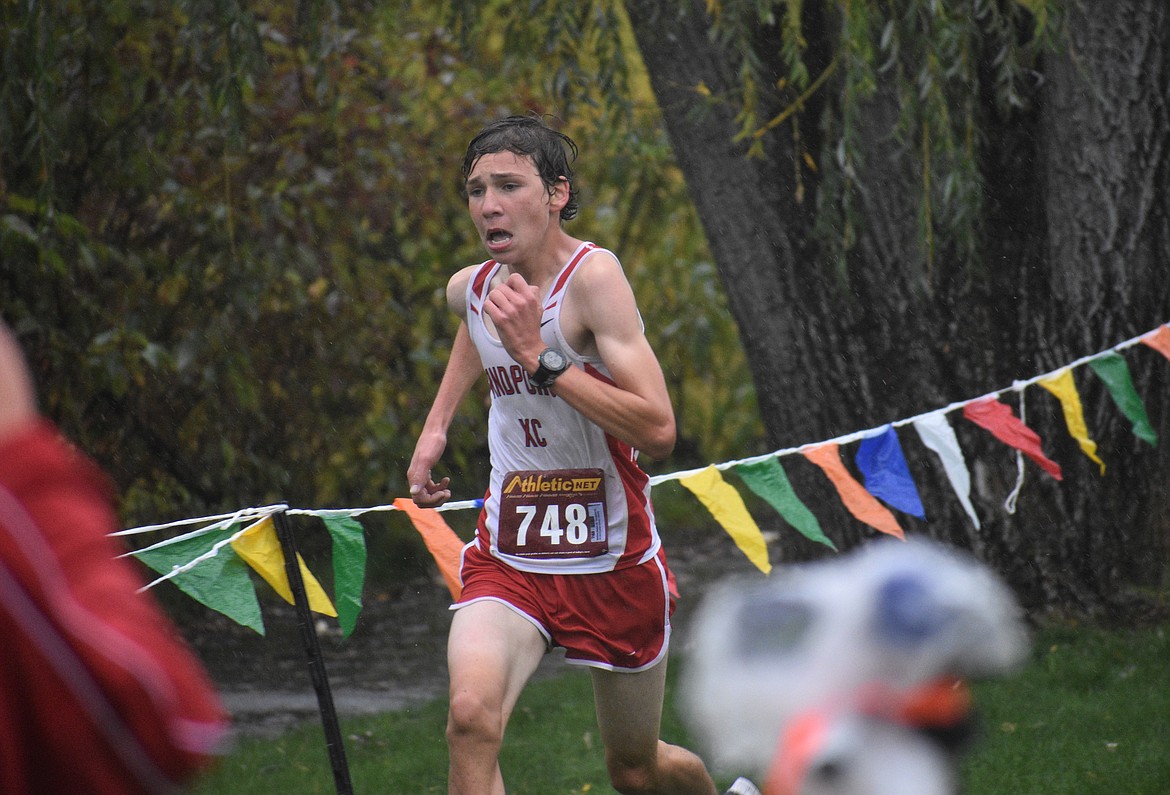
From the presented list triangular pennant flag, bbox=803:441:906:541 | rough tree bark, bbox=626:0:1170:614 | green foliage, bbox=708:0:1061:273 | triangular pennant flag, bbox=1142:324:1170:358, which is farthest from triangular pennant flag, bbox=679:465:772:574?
triangular pennant flag, bbox=1142:324:1170:358

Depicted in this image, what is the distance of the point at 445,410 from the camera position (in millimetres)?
4066

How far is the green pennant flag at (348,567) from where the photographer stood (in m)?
4.16

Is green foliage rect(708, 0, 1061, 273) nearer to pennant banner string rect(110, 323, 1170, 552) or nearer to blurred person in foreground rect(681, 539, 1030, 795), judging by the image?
pennant banner string rect(110, 323, 1170, 552)

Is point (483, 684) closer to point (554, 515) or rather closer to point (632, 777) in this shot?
point (554, 515)

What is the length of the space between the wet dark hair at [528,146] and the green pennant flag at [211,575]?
128 centimetres

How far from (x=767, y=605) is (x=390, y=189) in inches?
272

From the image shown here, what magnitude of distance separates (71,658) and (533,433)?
98.5 inches

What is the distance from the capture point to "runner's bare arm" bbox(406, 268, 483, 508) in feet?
12.7

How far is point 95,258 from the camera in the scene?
22.8 feet

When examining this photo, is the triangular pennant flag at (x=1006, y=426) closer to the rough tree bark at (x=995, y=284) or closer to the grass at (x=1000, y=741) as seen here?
the rough tree bark at (x=995, y=284)

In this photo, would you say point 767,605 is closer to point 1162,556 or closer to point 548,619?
point 548,619

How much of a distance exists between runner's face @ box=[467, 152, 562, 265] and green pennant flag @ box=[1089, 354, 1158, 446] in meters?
3.08

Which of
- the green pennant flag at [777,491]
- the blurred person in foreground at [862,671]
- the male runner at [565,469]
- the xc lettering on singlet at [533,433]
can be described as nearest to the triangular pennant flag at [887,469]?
the green pennant flag at [777,491]

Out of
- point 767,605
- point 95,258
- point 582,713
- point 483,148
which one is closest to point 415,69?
point 95,258
